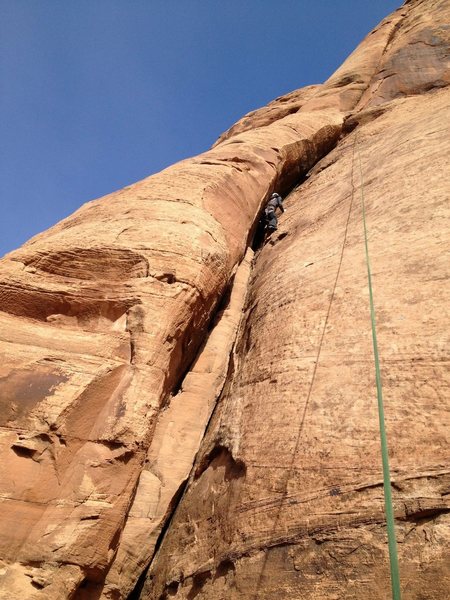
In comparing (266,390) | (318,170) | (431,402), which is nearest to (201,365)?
(266,390)

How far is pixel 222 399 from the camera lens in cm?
625

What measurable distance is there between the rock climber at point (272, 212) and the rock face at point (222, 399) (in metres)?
1.59

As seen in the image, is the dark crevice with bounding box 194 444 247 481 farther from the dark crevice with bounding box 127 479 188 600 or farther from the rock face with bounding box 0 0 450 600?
the dark crevice with bounding box 127 479 188 600

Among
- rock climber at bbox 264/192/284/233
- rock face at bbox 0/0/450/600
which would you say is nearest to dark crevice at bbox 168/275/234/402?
rock face at bbox 0/0/450/600

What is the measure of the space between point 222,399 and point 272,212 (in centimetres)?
573

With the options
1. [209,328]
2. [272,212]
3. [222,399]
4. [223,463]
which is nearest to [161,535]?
[223,463]

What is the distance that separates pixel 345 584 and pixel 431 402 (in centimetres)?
169

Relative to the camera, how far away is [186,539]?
476cm

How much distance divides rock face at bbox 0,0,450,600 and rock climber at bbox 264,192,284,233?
1591 millimetres

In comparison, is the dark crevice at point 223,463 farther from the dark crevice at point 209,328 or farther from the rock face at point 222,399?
the dark crevice at point 209,328

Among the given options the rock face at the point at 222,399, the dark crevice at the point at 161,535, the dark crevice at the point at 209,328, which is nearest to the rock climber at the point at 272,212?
the rock face at the point at 222,399

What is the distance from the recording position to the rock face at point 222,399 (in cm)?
369

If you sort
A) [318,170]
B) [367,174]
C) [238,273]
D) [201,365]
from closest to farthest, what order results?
[201,365] → [367,174] → [238,273] → [318,170]

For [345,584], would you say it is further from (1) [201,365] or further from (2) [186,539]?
(1) [201,365]
